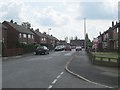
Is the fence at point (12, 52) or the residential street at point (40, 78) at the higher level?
the fence at point (12, 52)

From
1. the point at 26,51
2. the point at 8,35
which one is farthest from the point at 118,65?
the point at 8,35

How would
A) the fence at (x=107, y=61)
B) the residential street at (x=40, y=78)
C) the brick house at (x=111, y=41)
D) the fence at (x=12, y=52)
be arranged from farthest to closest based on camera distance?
1. the brick house at (x=111, y=41)
2. the fence at (x=12, y=52)
3. the fence at (x=107, y=61)
4. the residential street at (x=40, y=78)

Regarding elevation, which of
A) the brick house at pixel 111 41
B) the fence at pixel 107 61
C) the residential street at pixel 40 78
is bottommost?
the residential street at pixel 40 78

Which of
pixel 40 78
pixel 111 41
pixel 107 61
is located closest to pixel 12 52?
pixel 107 61

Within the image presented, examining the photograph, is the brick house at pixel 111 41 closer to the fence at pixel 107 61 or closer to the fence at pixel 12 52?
the fence at pixel 12 52

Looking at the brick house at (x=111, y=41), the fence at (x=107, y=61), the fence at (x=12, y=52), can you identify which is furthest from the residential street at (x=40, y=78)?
the brick house at (x=111, y=41)

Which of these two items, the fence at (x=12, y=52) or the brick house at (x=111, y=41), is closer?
the fence at (x=12, y=52)

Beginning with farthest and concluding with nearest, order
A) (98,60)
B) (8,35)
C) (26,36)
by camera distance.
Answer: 1. (26,36)
2. (8,35)
3. (98,60)

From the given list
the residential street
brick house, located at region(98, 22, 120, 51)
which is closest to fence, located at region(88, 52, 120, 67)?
the residential street

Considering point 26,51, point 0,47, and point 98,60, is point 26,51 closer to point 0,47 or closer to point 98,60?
point 0,47

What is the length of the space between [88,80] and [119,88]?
293cm

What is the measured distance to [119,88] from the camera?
1215 centimetres

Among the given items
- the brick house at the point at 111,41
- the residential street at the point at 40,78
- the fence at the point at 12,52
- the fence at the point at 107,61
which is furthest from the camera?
the brick house at the point at 111,41

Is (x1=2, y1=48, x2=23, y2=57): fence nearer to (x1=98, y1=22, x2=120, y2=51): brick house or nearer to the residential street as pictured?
(x1=98, y1=22, x2=120, y2=51): brick house
